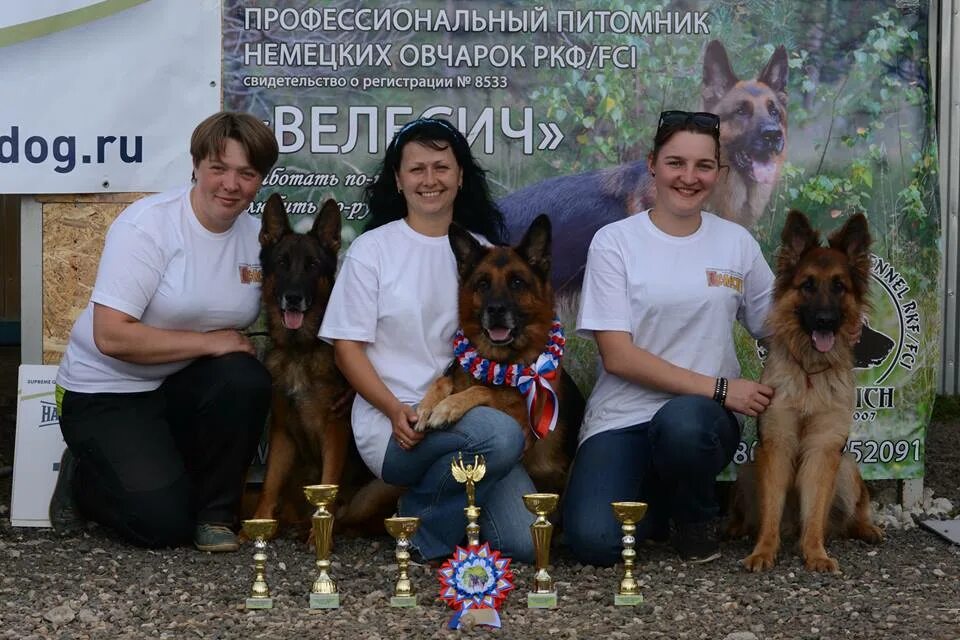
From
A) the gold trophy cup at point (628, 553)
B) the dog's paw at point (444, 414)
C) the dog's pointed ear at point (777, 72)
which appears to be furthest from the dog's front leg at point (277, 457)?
the dog's pointed ear at point (777, 72)

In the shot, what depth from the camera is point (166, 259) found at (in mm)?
3955

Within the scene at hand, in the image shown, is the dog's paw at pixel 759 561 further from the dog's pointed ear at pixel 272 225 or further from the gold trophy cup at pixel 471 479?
the dog's pointed ear at pixel 272 225

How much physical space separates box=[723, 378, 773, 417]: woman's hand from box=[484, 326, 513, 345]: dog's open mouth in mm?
745

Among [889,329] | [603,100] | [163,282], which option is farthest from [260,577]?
[889,329]

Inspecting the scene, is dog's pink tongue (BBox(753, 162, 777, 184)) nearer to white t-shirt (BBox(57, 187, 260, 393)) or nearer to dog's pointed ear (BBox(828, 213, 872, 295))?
dog's pointed ear (BBox(828, 213, 872, 295))

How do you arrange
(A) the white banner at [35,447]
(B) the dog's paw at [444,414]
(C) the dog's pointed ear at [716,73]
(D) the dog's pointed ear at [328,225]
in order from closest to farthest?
(B) the dog's paw at [444,414] < (D) the dog's pointed ear at [328,225] < (A) the white banner at [35,447] < (C) the dog's pointed ear at [716,73]

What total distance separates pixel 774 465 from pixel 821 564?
35 centimetres

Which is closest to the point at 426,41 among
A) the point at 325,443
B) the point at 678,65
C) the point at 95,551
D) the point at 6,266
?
the point at 678,65

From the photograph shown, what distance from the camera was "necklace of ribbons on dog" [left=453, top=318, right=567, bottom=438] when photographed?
3.81 m

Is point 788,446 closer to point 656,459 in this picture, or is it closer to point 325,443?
point 656,459

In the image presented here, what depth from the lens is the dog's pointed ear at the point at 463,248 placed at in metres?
3.80

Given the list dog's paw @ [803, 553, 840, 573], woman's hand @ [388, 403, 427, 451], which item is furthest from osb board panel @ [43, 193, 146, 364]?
dog's paw @ [803, 553, 840, 573]

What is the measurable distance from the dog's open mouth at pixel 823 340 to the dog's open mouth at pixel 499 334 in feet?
3.33

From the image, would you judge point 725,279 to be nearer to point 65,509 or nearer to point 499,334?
point 499,334
